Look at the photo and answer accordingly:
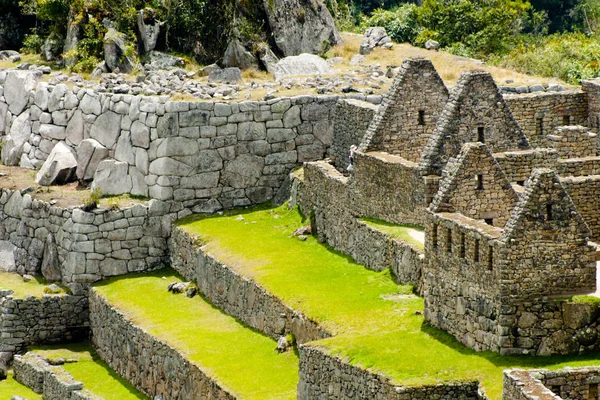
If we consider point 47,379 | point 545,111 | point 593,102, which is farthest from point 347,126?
point 47,379

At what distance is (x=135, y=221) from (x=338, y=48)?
815cm

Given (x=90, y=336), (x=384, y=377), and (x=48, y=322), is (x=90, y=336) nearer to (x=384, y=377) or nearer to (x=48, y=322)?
(x=48, y=322)

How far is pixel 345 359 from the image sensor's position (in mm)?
33375

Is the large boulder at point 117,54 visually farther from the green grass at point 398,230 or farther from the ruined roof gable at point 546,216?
the ruined roof gable at point 546,216

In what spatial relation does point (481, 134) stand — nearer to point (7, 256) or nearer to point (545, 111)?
point (545, 111)

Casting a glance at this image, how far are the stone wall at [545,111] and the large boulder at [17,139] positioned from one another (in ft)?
46.1

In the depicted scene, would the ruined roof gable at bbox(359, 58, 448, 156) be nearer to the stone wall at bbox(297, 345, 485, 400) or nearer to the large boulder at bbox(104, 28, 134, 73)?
the stone wall at bbox(297, 345, 485, 400)

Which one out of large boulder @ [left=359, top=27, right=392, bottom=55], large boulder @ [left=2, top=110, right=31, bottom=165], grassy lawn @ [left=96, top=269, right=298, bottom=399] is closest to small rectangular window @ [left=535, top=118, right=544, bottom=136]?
grassy lawn @ [left=96, top=269, right=298, bottom=399]

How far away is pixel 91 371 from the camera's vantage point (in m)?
43.5

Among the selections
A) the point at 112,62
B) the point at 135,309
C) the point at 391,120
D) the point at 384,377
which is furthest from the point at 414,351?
the point at 112,62

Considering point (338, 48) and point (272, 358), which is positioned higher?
point (338, 48)

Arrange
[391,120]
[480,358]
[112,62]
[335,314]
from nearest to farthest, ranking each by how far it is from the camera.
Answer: [480,358], [335,314], [391,120], [112,62]

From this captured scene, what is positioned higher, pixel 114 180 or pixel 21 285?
pixel 114 180

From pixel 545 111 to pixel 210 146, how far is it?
27.7 ft
